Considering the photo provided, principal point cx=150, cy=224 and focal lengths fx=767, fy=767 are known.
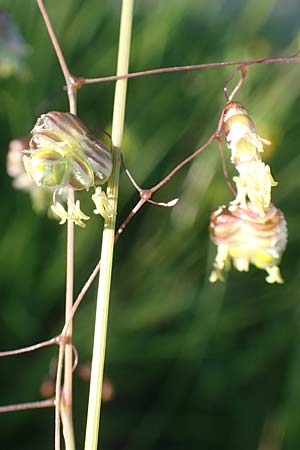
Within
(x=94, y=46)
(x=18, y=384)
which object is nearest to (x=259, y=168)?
(x=18, y=384)

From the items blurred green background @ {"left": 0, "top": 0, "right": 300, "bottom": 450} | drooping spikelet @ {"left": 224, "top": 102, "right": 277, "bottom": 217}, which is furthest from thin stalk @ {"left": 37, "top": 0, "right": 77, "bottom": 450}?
blurred green background @ {"left": 0, "top": 0, "right": 300, "bottom": 450}

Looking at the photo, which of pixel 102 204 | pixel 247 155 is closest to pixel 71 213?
pixel 102 204

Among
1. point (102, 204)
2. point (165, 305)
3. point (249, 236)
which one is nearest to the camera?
point (102, 204)

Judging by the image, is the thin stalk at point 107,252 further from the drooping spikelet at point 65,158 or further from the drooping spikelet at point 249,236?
Result: the drooping spikelet at point 249,236

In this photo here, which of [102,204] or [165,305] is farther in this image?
[165,305]

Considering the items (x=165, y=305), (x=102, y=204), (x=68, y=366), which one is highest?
(x=165, y=305)

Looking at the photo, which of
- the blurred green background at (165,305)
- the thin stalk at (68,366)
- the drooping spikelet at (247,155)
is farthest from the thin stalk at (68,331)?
the blurred green background at (165,305)

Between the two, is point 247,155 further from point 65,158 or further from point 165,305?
point 165,305

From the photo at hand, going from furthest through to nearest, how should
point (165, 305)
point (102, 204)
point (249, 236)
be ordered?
point (165, 305)
point (249, 236)
point (102, 204)

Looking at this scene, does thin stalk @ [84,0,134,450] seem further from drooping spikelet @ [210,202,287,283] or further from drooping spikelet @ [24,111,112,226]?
drooping spikelet @ [210,202,287,283]
